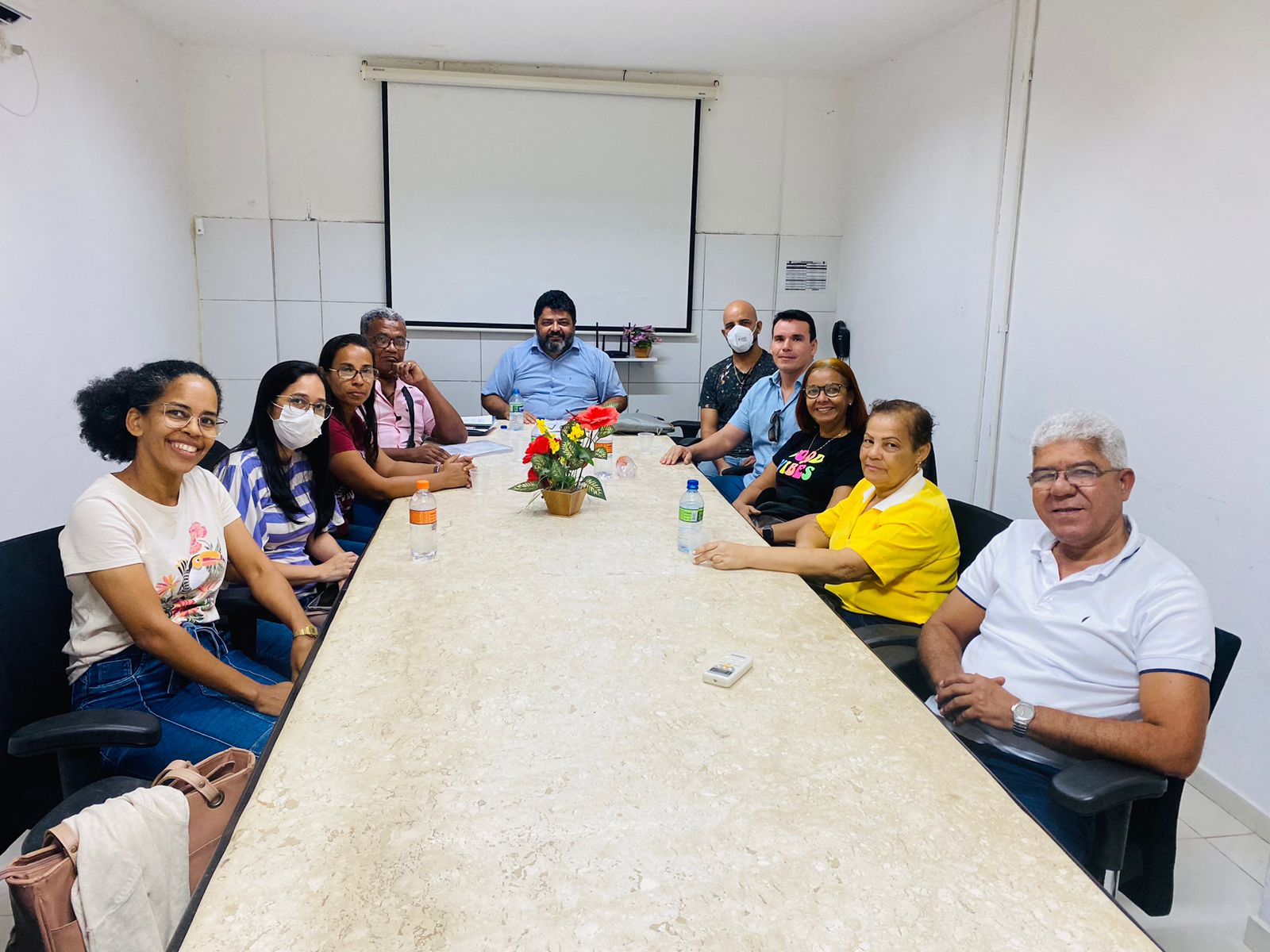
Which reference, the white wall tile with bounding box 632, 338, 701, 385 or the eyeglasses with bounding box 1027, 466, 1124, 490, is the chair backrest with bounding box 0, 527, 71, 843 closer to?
the eyeglasses with bounding box 1027, 466, 1124, 490

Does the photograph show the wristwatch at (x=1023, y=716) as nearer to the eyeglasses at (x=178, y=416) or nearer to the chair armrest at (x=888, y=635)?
the chair armrest at (x=888, y=635)

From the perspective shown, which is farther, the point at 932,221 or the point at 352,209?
the point at 352,209

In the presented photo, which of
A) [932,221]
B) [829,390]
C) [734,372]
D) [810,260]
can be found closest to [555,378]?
[734,372]

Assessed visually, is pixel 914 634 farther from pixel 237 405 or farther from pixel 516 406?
pixel 237 405

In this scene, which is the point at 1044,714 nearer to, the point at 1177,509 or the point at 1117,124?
the point at 1177,509

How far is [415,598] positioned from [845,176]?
4776mm

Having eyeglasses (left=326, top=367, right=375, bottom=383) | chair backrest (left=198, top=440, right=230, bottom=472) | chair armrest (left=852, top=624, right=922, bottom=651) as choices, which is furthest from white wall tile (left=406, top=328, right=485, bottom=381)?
chair armrest (left=852, top=624, right=922, bottom=651)

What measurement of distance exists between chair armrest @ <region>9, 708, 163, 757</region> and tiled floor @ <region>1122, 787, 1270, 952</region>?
1.98 metres

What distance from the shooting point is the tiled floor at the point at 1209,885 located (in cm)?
189

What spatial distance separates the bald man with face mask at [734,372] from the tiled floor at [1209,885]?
2.43 meters

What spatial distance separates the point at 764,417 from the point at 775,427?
Answer: 0.36ft

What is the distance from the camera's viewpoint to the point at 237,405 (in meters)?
5.28

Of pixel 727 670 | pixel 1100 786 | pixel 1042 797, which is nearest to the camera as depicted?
pixel 1100 786

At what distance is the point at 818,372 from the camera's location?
110 inches
